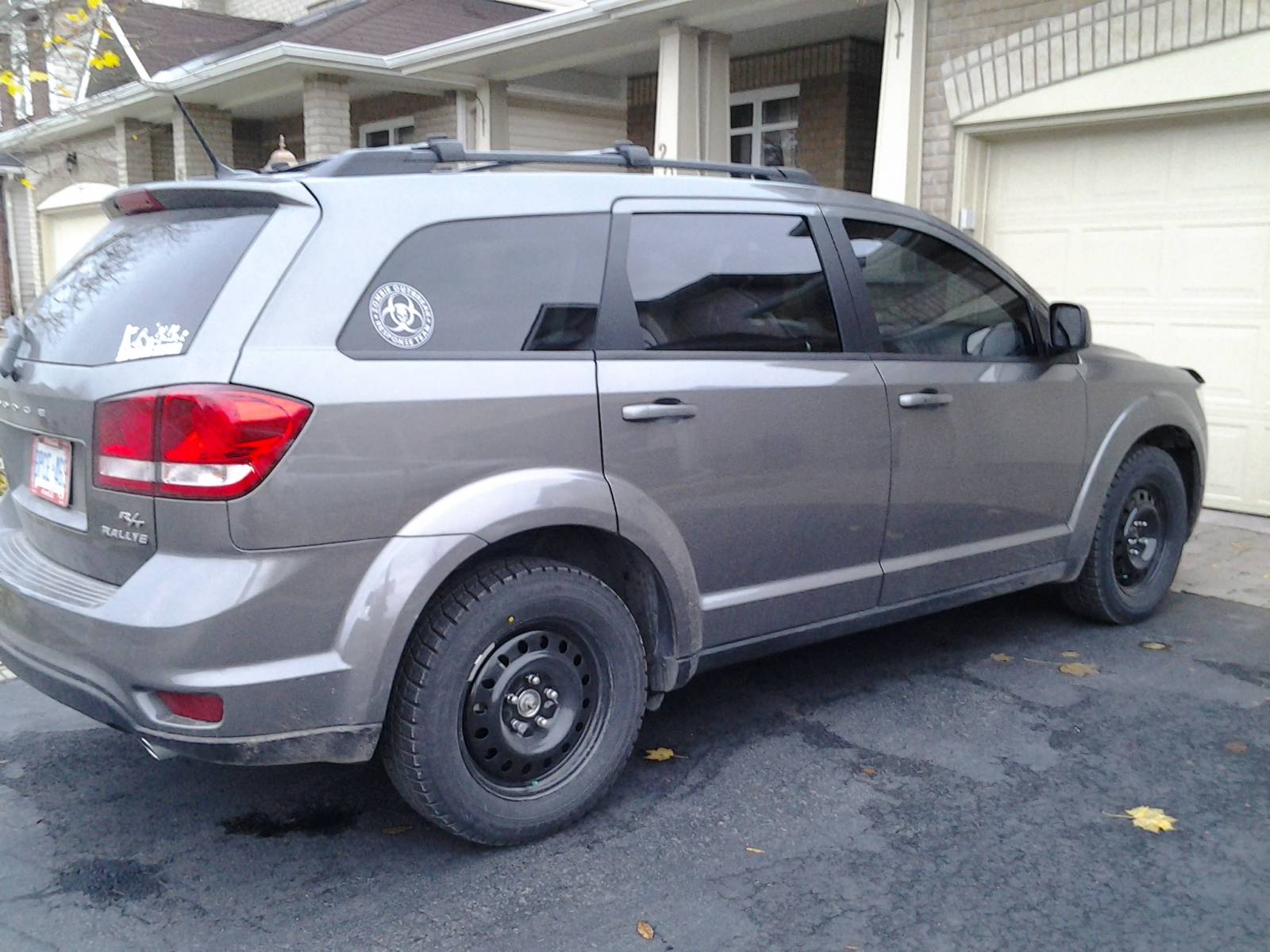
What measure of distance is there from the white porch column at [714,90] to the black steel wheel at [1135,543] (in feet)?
19.7

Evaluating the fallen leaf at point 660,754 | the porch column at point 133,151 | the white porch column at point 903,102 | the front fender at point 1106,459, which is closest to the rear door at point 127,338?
the fallen leaf at point 660,754

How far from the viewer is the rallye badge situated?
10.1ft

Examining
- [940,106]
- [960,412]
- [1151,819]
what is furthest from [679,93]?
[1151,819]

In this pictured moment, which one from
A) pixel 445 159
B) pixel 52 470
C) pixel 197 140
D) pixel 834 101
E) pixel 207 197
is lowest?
pixel 52 470

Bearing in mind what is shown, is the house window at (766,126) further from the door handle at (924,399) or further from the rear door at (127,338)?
the rear door at (127,338)

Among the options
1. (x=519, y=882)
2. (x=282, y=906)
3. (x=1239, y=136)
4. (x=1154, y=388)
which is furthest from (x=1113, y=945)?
(x=1239, y=136)

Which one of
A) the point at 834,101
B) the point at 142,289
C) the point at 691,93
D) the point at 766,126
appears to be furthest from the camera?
the point at 766,126

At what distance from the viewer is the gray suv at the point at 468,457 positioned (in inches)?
113

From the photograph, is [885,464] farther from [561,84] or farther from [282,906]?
[561,84]

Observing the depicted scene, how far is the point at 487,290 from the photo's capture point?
3.29 metres

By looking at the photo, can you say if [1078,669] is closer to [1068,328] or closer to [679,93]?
[1068,328]

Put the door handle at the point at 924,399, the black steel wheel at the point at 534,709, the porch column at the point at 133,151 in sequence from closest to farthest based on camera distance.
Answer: the black steel wheel at the point at 534,709 < the door handle at the point at 924,399 < the porch column at the point at 133,151

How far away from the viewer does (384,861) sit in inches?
130

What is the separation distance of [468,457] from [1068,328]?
2.73 meters
